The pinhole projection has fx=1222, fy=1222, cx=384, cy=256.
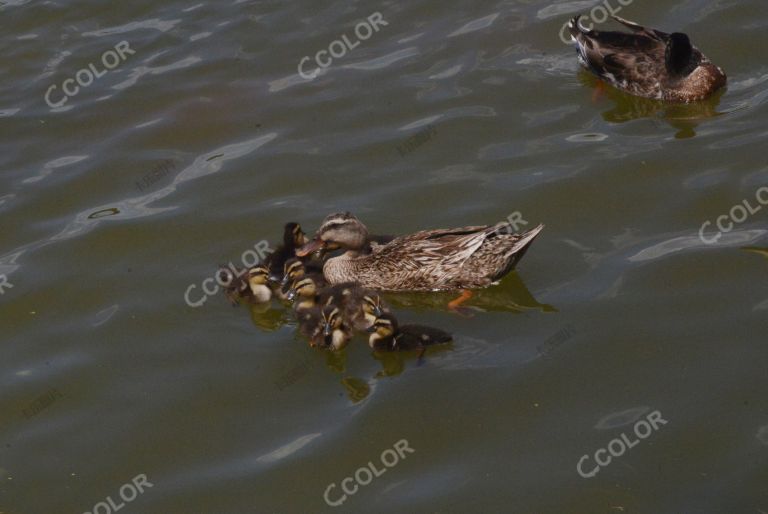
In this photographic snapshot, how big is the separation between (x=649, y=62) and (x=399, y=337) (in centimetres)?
487

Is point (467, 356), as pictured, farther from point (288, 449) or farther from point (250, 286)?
point (250, 286)

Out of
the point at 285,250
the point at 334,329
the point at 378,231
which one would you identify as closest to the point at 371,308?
the point at 334,329

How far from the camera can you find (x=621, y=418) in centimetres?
727

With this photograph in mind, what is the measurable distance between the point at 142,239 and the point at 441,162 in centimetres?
264

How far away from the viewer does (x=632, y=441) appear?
7.09 meters

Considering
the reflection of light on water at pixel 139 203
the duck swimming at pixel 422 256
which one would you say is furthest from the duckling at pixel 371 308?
the reflection of light on water at pixel 139 203

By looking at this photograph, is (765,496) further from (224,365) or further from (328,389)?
(224,365)

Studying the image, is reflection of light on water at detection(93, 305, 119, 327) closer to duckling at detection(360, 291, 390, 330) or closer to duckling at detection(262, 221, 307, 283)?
duckling at detection(262, 221, 307, 283)

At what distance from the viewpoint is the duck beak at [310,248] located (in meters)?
9.37

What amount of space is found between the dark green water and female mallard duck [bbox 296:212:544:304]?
0.66 feet

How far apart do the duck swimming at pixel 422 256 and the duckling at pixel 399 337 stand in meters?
0.97

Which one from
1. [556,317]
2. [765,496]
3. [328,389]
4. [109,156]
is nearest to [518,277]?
[556,317]

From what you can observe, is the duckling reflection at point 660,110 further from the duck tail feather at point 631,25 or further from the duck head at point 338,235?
the duck head at point 338,235

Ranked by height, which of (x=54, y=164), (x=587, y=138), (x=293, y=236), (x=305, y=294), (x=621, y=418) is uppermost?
(x=54, y=164)
